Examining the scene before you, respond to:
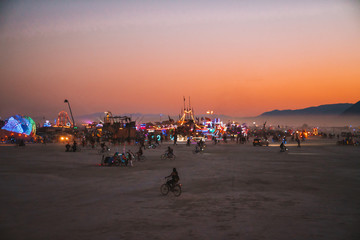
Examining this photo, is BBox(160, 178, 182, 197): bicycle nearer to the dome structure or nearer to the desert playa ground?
the desert playa ground

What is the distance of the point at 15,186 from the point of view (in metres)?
17.3

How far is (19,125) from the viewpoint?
281ft

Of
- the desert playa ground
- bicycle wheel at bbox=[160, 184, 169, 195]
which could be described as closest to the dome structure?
the desert playa ground

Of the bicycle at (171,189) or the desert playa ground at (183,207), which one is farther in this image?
the bicycle at (171,189)

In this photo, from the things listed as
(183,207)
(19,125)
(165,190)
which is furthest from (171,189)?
(19,125)

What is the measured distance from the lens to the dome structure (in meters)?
85.3

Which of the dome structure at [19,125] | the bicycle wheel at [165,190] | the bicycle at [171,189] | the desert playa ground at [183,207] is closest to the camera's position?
the desert playa ground at [183,207]

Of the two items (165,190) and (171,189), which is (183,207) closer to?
(171,189)

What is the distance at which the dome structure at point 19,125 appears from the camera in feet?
280

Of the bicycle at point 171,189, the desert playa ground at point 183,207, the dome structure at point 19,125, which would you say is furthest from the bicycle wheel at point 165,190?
the dome structure at point 19,125

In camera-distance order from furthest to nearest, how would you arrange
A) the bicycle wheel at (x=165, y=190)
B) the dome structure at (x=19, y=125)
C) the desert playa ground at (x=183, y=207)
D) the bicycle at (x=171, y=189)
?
the dome structure at (x=19, y=125) < the bicycle wheel at (x=165, y=190) < the bicycle at (x=171, y=189) < the desert playa ground at (x=183, y=207)

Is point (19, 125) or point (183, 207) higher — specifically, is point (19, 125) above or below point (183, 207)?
above

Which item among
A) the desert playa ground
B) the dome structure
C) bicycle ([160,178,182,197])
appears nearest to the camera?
the desert playa ground

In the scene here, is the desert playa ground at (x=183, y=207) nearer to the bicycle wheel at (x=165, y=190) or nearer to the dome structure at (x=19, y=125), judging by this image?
the bicycle wheel at (x=165, y=190)
